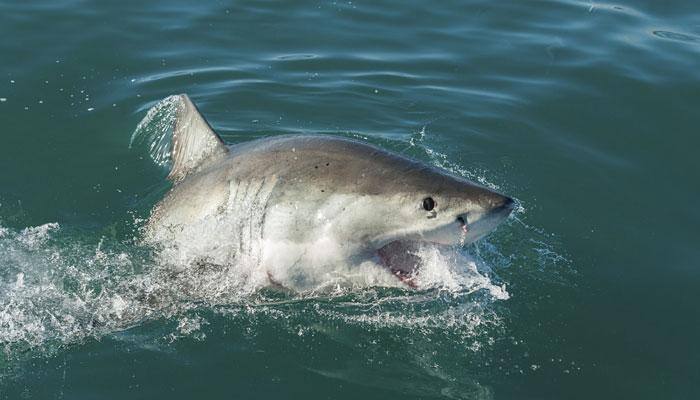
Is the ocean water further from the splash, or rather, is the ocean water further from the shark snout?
the shark snout

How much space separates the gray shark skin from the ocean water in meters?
0.22

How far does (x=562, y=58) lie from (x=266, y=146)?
19.0 feet

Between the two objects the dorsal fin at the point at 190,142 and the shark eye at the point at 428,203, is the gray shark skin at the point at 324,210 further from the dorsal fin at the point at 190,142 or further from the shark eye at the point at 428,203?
the dorsal fin at the point at 190,142

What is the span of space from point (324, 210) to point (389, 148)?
306 centimetres

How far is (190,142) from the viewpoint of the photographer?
564cm

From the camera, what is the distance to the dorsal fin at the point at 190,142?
5484 millimetres

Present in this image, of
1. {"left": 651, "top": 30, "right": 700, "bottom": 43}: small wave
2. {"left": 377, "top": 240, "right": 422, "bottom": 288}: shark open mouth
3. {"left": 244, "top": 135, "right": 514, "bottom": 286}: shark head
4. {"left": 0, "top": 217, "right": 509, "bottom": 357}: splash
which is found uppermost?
{"left": 651, "top": 30, "right": 700, "bottom": 43}: small wave

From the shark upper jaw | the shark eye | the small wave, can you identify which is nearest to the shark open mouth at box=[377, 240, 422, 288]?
the shark upper jaw

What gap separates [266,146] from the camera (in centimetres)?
511

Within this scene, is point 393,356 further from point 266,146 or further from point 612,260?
point 612,260

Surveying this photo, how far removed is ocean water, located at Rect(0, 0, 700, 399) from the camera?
15.7ft

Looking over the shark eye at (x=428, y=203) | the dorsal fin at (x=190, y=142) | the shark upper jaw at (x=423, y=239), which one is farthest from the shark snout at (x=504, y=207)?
the dorsal fin at (x=190, y=142)

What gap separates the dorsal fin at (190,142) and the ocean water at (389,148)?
2.10 feet

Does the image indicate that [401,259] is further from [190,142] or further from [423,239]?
[190,142]
